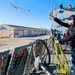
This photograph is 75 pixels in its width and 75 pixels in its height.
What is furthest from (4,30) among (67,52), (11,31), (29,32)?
(67,52)

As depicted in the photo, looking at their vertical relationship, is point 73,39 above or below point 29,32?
below

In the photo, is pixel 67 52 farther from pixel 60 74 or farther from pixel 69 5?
pixel 69 5

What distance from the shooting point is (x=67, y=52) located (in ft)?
30.3

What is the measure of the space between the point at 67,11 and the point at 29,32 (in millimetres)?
70171

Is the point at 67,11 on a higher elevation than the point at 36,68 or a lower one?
higher

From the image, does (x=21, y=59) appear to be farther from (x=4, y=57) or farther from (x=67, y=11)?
(x=67, y=11)

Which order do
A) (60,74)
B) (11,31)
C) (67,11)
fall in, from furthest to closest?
(11,31)
(67,11)
(60,74)

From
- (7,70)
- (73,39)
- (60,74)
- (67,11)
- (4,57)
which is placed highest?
(67,11)

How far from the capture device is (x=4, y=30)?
70188 mm

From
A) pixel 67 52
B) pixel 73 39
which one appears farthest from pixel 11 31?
pixel 73 39

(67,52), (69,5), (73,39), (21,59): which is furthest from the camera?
(69,5)

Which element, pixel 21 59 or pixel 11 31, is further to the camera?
pixel 11 31

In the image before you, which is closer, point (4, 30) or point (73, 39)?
point (73, 39)

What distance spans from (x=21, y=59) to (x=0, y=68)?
153cm
